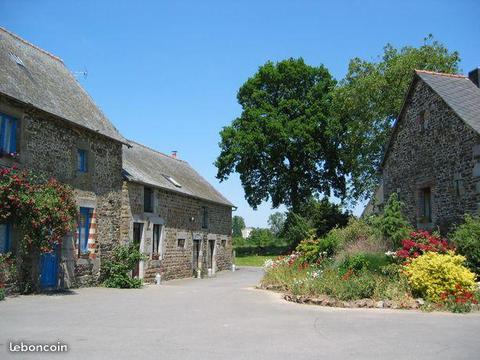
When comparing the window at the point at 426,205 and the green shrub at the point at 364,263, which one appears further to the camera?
the window at the point at 426,205

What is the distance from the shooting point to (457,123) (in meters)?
16.5

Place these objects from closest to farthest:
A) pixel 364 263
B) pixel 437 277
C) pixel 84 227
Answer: pixel 437 277
pixel 364 263
pixel 84 227

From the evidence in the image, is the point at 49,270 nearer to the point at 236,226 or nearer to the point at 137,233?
the point at 137,233

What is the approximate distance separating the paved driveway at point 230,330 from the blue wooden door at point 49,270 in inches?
83.4

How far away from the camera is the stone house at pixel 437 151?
16.0 m

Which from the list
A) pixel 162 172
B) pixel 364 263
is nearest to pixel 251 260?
pixel 162 172

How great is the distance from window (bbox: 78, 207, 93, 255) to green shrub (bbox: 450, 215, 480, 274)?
451 inches

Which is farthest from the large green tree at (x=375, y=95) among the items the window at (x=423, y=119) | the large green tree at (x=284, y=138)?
the window at (x=423, y=119)

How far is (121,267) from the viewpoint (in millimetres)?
16672

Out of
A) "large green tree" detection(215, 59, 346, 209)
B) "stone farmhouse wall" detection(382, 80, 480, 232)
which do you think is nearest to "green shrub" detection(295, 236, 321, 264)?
"stone farmhouse wall" detection(382, 80, 480, 232)

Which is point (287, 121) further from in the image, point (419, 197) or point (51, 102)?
point (51, 102)

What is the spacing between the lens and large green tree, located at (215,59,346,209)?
34.9 m

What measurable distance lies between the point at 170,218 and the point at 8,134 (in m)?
10.4

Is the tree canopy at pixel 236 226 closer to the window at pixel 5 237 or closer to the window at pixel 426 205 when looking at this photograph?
the window at pixel 426 205
